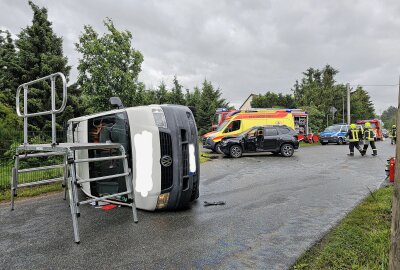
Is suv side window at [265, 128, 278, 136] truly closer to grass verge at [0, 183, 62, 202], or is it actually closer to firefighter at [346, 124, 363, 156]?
firefighter at [346, 124, 363, 156]

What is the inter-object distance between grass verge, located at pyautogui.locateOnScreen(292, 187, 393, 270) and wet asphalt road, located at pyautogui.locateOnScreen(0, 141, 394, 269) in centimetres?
18

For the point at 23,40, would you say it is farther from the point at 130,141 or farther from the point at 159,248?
the point at 159,248

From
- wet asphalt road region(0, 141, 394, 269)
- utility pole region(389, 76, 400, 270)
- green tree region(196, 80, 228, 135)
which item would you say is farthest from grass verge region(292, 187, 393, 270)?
green tree region(196, 80, 228, 135)

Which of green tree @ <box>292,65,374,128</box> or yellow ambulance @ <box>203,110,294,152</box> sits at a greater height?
green tree @ <box>292,65,374,128</box>

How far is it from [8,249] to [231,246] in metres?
2.79

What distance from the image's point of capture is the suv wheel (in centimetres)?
1565

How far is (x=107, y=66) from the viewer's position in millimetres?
18047

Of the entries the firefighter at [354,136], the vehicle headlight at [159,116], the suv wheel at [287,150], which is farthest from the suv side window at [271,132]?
the vehicle headlight at [159,116]

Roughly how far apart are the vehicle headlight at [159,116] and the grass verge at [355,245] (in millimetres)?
2869

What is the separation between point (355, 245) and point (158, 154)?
10.0ft

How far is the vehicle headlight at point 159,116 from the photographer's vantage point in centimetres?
502

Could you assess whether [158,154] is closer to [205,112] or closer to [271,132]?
[271,132]

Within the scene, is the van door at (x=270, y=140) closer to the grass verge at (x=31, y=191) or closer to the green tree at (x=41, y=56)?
the green tree at (x=41, y=56)

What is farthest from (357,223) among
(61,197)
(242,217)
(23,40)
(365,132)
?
(23,40)
